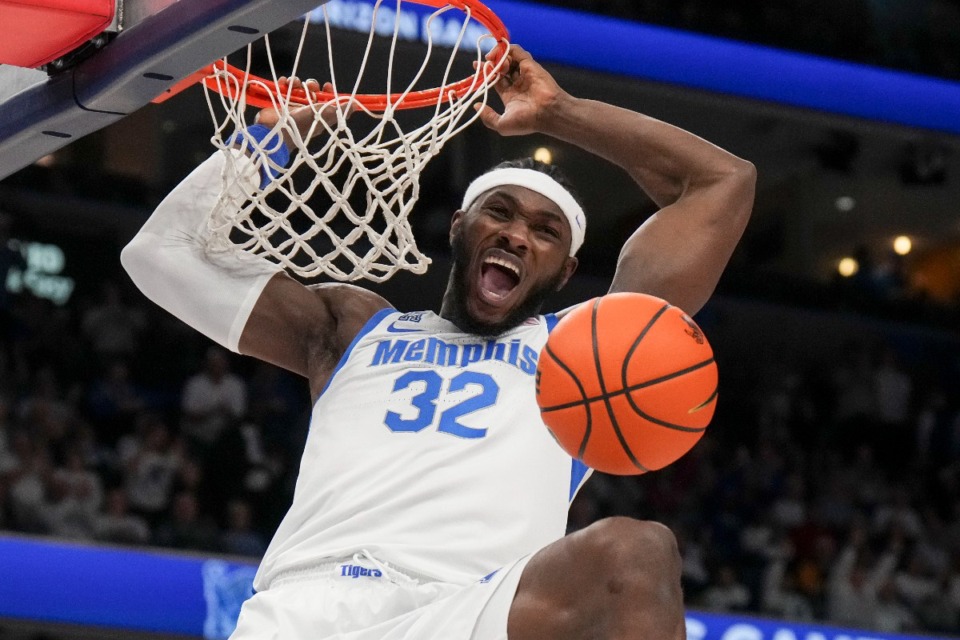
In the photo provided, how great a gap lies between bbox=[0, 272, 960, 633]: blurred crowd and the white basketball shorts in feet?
14.4

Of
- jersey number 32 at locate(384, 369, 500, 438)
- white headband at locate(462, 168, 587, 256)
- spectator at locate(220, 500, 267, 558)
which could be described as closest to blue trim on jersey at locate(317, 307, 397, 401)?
jersey number 32 at locate(384, 369, 500, 438)

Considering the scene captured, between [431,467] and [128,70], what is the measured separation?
0.93m

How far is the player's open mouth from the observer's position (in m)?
3.06

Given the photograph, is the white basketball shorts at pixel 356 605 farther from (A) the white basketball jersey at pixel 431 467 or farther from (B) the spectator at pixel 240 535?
(B) the spectator at pixel 240 535

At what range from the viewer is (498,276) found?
3.12 m

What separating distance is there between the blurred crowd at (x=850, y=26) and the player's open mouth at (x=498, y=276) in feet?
18.7

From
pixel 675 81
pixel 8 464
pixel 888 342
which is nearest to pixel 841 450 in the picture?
pixel 888 342

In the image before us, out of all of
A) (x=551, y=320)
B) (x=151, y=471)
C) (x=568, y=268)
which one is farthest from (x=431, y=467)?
(x=151, y=471)

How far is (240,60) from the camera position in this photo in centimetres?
381

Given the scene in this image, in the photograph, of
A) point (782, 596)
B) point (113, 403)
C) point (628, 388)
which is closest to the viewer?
point (628, 388)

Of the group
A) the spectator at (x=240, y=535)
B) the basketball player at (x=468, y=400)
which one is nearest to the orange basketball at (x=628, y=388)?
the basketball player at (x=468, y=400)

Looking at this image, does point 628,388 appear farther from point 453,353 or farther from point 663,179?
point 663,179

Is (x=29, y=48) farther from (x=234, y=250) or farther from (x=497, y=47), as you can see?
(x=497, y=47)

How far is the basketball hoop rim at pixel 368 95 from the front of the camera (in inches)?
121
